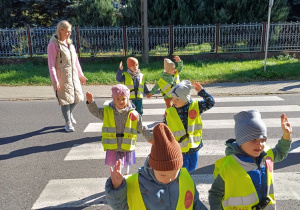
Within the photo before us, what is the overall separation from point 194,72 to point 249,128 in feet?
35.9

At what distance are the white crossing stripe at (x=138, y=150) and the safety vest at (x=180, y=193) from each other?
10.8 ft

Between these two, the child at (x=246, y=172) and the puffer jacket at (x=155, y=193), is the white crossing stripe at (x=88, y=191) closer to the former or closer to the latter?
the child at (x=246, y=172)

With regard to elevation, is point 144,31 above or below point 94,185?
above

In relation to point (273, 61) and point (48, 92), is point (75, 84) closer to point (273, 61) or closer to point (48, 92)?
point (48, 92)

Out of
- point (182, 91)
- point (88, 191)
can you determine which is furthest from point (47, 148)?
point (182, 91)

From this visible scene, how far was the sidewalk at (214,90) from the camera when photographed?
1041 cm

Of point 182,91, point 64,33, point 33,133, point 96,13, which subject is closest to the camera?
point 182,91

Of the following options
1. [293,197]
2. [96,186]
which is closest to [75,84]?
[96,186]

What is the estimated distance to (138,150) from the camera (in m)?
5.80

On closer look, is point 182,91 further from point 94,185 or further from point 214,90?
point 214,90

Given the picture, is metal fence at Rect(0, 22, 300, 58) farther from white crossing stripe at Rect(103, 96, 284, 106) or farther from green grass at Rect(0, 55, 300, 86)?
white crossing stripe at Rect(103, 96, 284, 106)

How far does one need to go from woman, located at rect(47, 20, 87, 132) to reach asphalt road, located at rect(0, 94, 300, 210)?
32.1 inches

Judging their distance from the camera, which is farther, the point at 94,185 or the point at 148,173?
the point at 94,185

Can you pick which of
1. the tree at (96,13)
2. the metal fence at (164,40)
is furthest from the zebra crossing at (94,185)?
the tree at (96,13)
